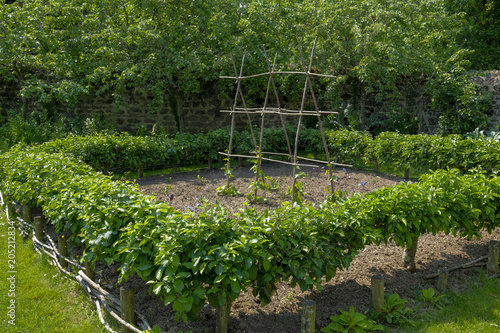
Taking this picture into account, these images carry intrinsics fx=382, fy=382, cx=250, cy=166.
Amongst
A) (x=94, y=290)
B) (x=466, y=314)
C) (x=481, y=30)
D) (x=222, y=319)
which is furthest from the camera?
(x=481, y=30)

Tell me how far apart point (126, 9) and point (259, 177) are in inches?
261

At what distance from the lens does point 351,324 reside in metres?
3.03

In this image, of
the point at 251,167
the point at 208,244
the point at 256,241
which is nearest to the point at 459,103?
the point at 251,167

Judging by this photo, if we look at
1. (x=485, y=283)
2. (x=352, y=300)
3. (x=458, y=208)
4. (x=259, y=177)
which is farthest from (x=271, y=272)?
(x=259, y=177)

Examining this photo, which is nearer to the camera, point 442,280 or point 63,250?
point 442,280

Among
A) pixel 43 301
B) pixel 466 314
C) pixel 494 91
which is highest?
pixel 494 91

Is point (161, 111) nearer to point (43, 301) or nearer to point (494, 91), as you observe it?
point (43, 301)

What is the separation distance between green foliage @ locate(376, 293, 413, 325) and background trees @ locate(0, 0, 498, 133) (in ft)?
24.3

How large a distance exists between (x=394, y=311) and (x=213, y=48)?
8696 mm

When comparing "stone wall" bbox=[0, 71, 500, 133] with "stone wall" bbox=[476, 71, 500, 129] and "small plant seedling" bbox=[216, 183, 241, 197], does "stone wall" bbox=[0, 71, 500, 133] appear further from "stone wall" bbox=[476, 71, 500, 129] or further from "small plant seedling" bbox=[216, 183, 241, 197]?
"small plant seedling" bbox=[216, 183, 241, 197]

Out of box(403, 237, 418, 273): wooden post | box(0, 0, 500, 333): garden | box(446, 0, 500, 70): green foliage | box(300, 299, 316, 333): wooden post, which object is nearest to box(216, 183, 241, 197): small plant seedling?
box(0, 0, 500, 333): garden

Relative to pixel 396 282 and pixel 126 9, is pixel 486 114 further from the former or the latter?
Result: pixel 126 9

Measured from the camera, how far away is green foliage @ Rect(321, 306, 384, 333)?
3.03 meters

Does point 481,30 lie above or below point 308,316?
above
